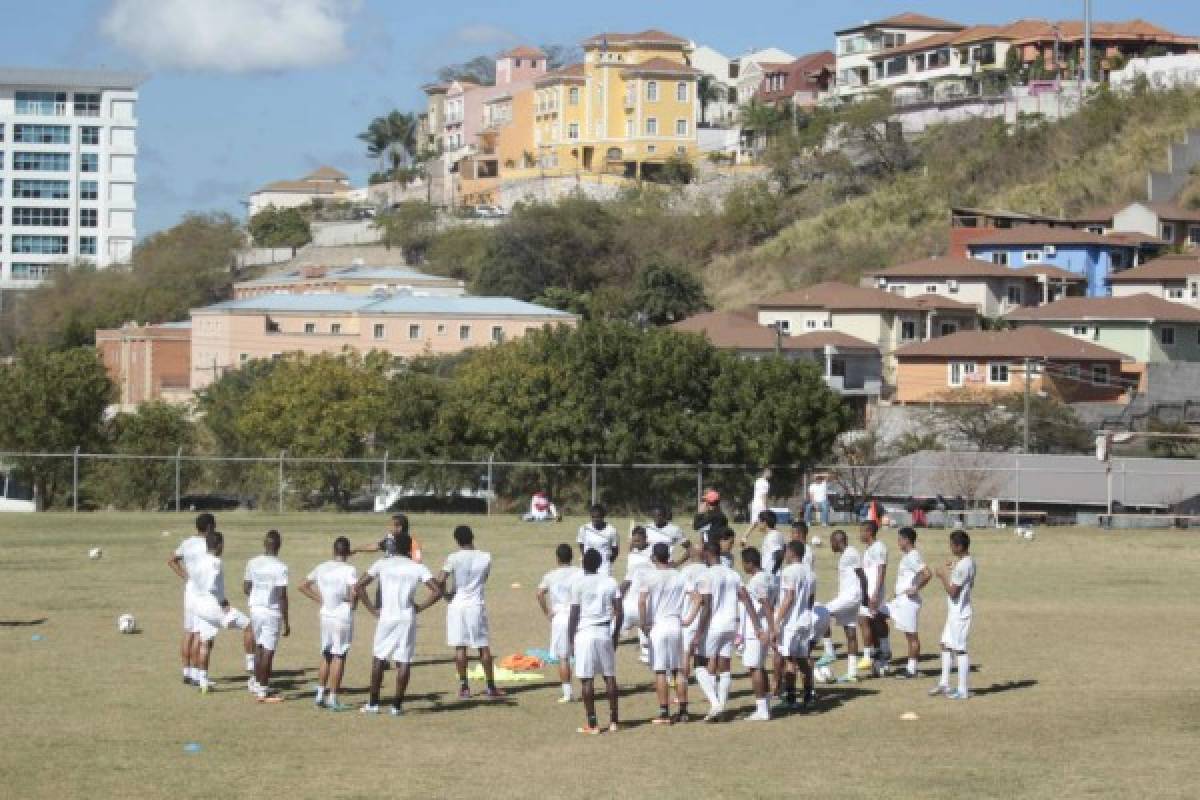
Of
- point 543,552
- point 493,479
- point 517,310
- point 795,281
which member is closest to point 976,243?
point 795,281

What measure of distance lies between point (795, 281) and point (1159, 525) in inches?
2795

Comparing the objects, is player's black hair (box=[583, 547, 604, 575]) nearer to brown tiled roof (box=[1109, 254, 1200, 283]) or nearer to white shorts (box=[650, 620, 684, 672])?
white shorts (box=[650, 620, 684, 672])

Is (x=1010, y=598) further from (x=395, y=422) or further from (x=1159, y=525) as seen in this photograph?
(x=395, y=422)

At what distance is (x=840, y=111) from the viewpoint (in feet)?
494

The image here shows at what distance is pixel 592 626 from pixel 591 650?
234 mm

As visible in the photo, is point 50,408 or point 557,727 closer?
point 557,727

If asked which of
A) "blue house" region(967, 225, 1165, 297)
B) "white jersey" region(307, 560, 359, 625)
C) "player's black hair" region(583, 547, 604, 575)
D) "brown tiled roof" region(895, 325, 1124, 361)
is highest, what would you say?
"blue house" region(967, 225, 1165, 297)

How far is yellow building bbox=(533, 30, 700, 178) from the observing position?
162 metres

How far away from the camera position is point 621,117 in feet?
536

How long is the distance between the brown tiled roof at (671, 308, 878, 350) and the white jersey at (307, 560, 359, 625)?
251 ft

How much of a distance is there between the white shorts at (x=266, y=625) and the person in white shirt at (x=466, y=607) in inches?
70.1

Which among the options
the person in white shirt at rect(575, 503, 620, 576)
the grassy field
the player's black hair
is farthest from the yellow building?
the player's black hair

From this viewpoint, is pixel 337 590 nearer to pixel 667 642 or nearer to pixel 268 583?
pixel 268 583

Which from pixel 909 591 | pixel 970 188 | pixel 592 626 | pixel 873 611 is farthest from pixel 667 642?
pixel 970 188
